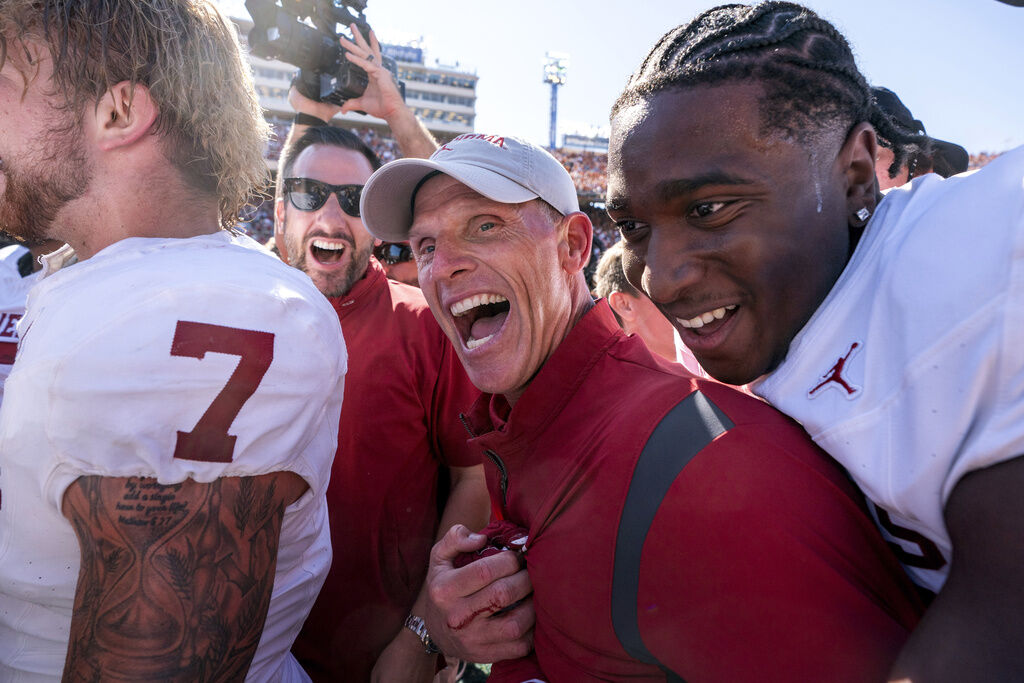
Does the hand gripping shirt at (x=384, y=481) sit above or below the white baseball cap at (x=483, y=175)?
below

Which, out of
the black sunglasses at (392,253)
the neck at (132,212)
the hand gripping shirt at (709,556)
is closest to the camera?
the hand gripping shirt at (709,556)

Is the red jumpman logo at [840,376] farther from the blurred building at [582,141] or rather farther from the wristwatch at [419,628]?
the blurred building at [582,141]

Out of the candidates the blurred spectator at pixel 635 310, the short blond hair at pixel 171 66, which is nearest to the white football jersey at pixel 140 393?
the short blond hair at pixel 171 66

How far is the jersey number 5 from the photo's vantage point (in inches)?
45.9

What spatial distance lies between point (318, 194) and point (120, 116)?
1.97 m

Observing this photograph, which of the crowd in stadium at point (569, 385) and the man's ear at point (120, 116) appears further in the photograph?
the man's ear at point (120, 116)

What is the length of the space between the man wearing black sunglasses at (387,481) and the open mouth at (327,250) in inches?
8.6

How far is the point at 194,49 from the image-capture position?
1632 mm

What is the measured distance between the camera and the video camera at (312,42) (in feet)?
13.1

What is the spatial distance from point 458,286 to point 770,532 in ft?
3.73

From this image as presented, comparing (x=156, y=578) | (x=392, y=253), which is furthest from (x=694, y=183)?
(x=392, y=253)

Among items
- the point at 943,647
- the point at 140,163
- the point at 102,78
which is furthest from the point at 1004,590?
the point at 102,78

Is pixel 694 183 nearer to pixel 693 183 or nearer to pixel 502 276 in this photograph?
pixel 693 183

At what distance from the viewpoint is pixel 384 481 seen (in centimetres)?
255
